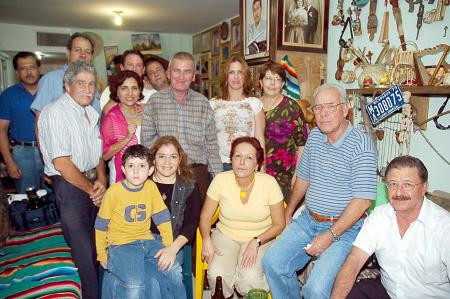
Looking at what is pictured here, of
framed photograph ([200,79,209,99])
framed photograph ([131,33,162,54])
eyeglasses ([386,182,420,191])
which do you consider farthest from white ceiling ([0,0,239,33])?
eyeglasses ([386,182,420,191])

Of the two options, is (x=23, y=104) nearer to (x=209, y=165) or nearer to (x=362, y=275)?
(x=209, y=165)

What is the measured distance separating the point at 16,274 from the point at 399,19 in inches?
127

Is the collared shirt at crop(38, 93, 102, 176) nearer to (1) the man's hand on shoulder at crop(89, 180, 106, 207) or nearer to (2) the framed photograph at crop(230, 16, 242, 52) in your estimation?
(1) the man's hand on shoulder at crop(89, 180, 106, 207)

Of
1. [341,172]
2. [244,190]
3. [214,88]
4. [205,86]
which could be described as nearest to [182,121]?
[244,190]

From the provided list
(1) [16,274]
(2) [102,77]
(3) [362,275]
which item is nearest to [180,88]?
(1) [16,274]

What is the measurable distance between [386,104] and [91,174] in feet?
7.00

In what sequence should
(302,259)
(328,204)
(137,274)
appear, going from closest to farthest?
1. (137,274)
2. (328,204)
3. (302,259)

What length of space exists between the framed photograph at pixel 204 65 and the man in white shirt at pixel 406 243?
6.51 meters

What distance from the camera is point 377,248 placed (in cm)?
188

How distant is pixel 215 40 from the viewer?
751 cm

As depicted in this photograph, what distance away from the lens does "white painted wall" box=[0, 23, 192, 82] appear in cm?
752

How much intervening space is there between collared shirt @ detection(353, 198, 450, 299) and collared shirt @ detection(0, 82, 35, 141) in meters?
3.07

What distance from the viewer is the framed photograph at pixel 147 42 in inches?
332

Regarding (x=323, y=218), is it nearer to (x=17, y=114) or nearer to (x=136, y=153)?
(x=136, y=153)
